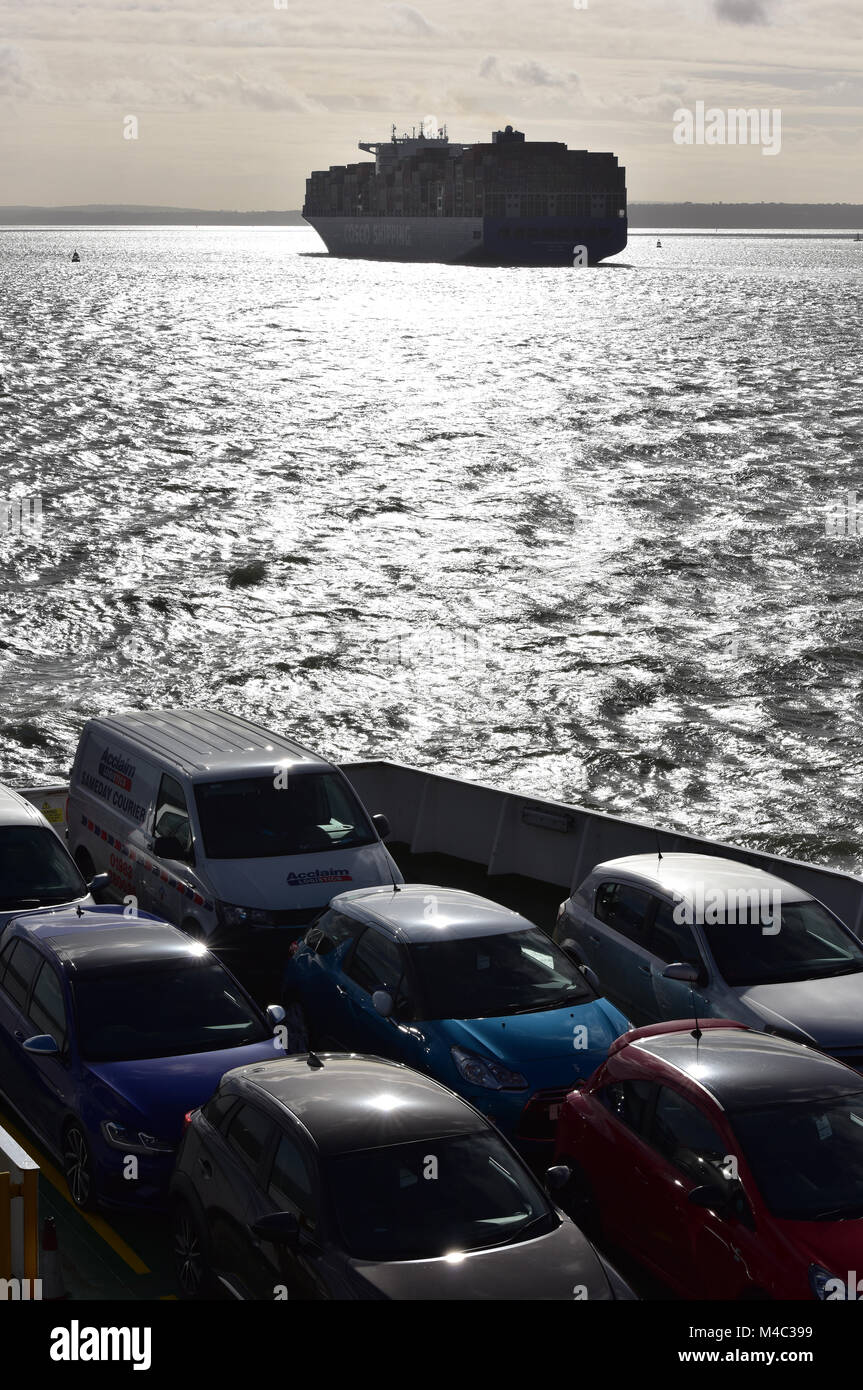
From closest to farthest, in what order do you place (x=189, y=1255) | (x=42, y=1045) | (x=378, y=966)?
(x=189, y=1255) < (x=42, y=1045) < (x=378, y=966)

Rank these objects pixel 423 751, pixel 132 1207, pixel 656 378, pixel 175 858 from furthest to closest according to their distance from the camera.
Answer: pixel 656 378
pixel 423 751
pixel 175 858
pixel 132 1207

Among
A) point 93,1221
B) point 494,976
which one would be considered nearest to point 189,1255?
point 93,1221

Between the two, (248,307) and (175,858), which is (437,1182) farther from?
(248,307)

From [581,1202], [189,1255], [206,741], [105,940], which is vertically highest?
[206,741]

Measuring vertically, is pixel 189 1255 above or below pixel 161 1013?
below

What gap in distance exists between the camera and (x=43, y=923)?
10.4 metres

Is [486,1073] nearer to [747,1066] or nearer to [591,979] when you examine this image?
[591,979]

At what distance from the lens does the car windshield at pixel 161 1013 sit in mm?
9297

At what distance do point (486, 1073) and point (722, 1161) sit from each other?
7.11 feet

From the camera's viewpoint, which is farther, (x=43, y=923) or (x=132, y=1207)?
(x=43, y=923)

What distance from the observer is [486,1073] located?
9453mm
